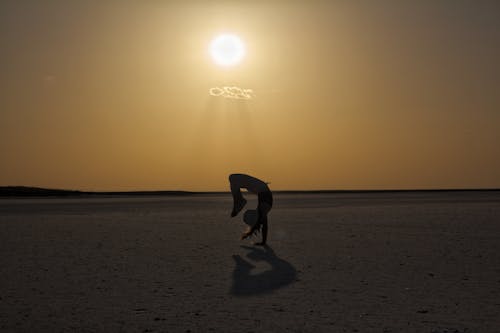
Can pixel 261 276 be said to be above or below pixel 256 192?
below

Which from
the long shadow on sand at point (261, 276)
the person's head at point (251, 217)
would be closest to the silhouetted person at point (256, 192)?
the person's head at point (251, 217)

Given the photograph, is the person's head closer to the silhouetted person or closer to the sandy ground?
the silhouetted person

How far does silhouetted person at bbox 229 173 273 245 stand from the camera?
18.2 metres

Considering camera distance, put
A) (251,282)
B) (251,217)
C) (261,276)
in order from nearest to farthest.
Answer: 1. (251,282)
2. (261,276)
3. (251,217)

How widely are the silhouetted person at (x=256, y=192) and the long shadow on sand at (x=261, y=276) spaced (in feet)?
6.40

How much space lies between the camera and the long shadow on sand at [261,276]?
11375 millimetres

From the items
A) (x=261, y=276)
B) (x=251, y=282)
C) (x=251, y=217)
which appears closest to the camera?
(x=251, y=282)

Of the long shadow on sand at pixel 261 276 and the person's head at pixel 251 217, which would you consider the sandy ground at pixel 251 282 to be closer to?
the long shadow on sand at pixel 261 276

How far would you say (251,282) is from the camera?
12094mm

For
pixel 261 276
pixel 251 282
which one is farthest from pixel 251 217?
pixel 251 282

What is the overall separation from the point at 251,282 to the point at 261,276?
0.76 metres

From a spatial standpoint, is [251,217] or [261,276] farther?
[251,217]

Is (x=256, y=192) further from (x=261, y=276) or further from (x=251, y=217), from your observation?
(x=261, y=276)

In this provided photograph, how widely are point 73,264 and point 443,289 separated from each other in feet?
26.2
